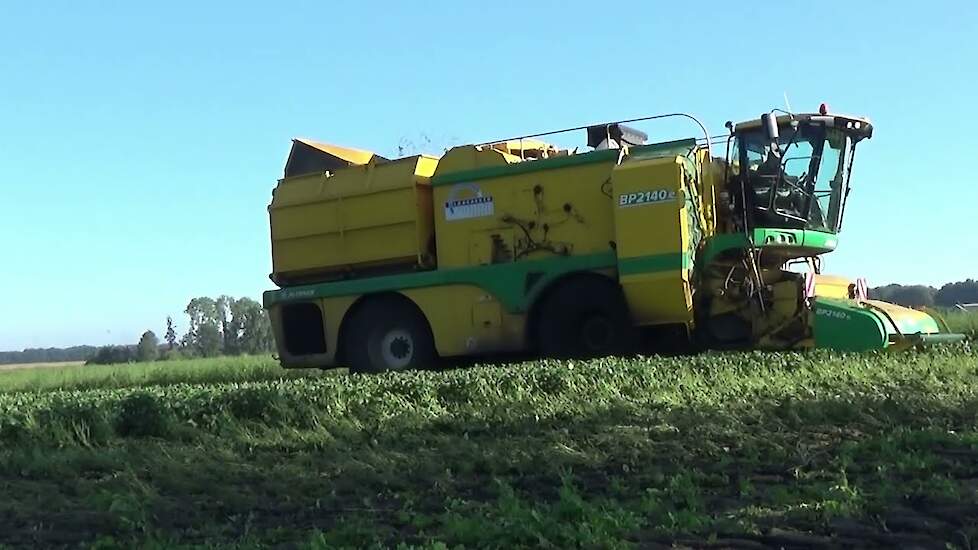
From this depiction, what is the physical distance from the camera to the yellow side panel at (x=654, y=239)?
11.0 metres

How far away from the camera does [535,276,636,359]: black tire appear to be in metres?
11.6

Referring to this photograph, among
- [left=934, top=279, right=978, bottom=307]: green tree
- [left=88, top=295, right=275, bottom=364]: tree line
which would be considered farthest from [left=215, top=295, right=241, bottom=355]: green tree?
[left=934, top=279, right=978, bottom=307]: green tree

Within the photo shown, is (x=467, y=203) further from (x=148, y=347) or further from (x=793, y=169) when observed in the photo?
(x=148, y=347)

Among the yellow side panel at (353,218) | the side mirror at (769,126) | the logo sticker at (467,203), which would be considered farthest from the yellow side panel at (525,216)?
the side mirror at (769,126)

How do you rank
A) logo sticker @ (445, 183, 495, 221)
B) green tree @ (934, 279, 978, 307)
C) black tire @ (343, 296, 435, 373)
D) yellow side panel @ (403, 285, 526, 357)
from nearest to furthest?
yellow side panel @ (403, 285, 526, 357), logo sticker @ (445, 183, 495, 221), black tire @ (343, 296, 435, 373), green tree @ (934, 279, 978, 307)

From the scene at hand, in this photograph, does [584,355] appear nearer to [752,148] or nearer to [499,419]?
[752,148]

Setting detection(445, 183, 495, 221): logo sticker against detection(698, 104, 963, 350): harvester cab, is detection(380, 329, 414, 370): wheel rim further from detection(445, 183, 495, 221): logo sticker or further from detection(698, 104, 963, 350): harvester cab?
detection(698, 104, 963, 350): harvester cab

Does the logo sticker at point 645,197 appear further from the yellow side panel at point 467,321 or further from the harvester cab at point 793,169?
the yellow side panel at point 467,321

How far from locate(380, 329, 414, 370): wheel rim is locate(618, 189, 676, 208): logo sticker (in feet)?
11.2

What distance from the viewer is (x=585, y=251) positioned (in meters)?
11.8

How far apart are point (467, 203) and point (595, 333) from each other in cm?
222

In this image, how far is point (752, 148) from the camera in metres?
11.8

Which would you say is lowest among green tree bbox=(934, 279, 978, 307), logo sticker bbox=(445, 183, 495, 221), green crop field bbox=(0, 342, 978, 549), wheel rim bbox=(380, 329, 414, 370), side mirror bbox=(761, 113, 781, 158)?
green crop field bbox=(0, 342, 978, 549)

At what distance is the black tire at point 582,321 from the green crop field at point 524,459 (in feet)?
7.28
